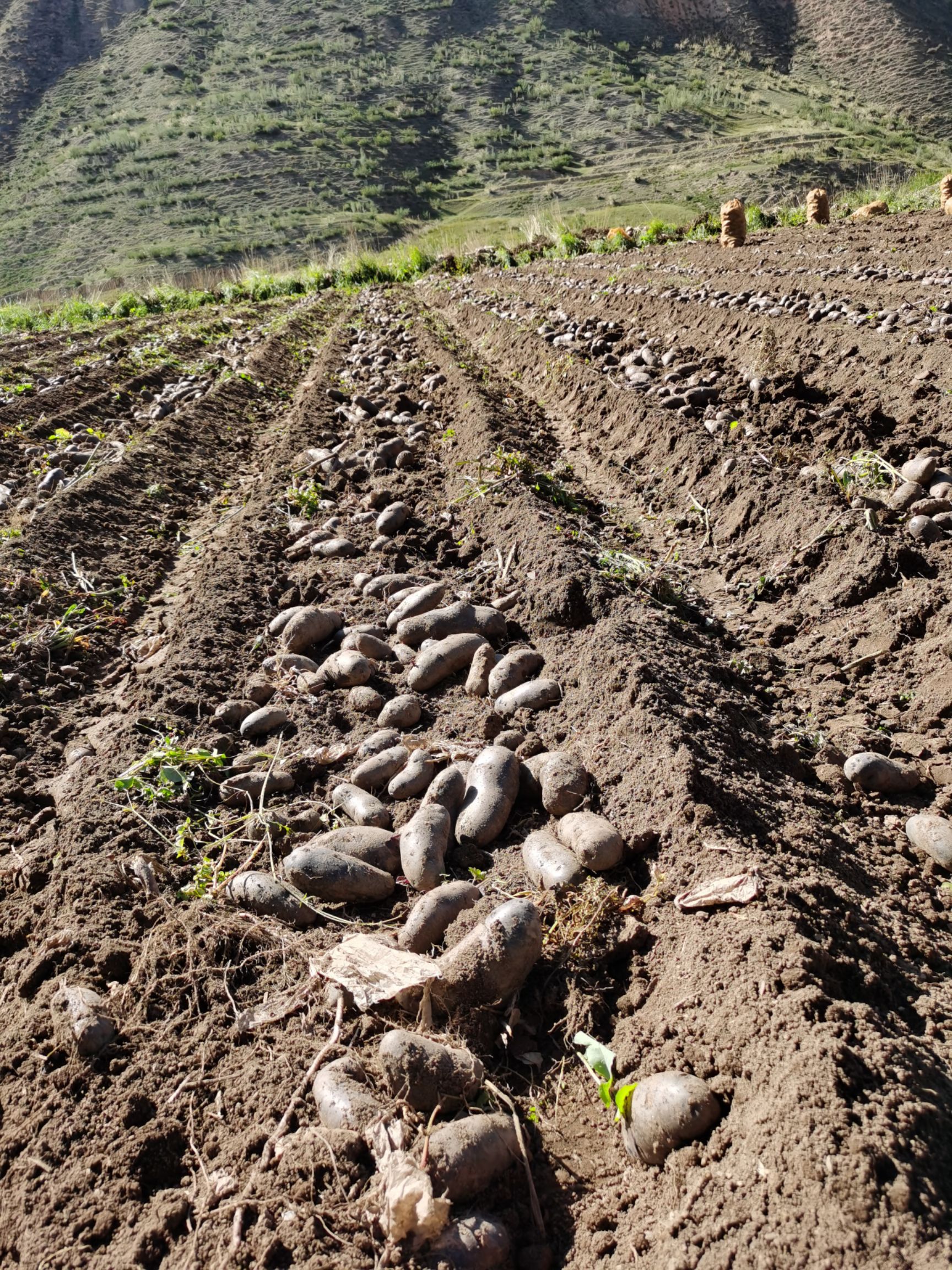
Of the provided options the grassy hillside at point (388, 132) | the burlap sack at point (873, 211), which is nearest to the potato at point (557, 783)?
the burlap sack at point (873, 211)

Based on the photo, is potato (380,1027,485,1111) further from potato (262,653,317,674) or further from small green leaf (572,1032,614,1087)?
potato (262,653,317,674)

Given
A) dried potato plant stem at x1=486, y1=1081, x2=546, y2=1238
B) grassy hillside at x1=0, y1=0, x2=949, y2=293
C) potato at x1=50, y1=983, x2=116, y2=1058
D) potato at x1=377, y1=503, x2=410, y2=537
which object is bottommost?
dried potato plant stem at x1=486, y1=1081, x2=546, y2=1238

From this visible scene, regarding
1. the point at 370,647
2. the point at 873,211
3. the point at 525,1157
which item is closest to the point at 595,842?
the point at 525,1157

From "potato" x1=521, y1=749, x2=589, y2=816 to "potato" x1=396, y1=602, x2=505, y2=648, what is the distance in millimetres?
1201

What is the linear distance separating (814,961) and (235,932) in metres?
1.72

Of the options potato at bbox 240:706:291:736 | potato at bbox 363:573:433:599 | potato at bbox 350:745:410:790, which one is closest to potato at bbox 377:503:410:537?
potato at bbox 363:573:433:599

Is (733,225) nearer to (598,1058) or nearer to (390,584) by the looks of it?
(390,584)

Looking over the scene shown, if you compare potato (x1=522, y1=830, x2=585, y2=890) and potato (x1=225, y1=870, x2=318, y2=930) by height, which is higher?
potato (x1=522, y1=830, x2=585, y2=890)

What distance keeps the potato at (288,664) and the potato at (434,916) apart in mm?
1899

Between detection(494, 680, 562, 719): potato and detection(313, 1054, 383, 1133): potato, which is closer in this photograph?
detection(313, 1054, 383, 1133): potato

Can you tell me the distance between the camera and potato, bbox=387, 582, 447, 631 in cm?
455

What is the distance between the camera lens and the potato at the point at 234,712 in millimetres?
3955

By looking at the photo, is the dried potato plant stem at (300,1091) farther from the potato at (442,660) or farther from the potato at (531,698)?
the potato at (442,660)

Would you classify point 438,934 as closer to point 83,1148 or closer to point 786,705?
point 83,1148
